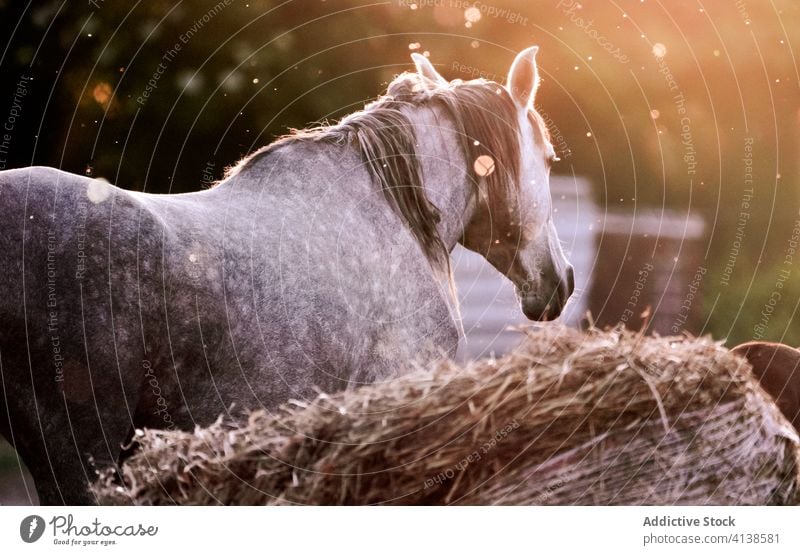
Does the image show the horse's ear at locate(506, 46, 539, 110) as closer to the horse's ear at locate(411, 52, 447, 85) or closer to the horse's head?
the horse's head

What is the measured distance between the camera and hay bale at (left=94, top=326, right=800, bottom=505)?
224 cm

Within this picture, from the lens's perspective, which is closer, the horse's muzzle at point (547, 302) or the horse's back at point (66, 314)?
the horse's back at point (66, 314)

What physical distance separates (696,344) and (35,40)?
2.55 metres

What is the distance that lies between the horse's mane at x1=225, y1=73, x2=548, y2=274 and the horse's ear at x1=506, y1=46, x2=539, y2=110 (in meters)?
0.04

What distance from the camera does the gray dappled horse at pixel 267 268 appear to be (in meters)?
2.07

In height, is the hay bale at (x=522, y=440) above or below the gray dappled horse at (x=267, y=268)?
below

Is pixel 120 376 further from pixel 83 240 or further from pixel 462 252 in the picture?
pixel 462 252

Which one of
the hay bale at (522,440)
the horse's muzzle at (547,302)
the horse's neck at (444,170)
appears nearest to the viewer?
the hay bale at (522,440)

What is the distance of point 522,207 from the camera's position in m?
3.05

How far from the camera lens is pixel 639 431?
237 centimetres
